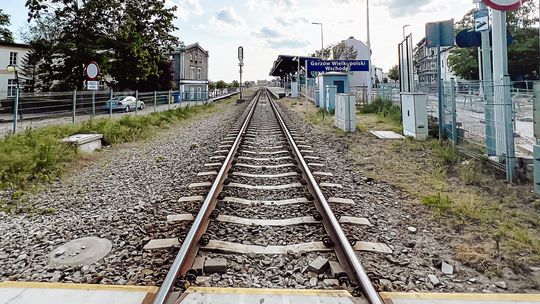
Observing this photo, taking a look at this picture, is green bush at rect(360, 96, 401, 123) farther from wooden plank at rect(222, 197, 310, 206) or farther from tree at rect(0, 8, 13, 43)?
tree at rect(0, 8, 13, 43)

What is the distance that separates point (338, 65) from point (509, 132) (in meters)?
17.1

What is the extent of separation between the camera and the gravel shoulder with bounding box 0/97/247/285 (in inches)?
116

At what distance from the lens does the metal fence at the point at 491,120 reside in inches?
228

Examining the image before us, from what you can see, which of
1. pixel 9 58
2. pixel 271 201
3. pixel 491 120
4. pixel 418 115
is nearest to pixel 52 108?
pixel 271 201

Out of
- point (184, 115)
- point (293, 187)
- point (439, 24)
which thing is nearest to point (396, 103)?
point (439, 24)

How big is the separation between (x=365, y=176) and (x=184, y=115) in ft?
49.8

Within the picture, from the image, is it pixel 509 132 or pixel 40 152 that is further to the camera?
pixel 40 152

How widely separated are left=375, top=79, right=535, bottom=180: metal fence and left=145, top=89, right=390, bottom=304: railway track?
2923 millimetres

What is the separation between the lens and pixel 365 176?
6.15m

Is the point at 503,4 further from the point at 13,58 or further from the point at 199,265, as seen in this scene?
the point at 13,58

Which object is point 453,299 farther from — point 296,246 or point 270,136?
point 270,136

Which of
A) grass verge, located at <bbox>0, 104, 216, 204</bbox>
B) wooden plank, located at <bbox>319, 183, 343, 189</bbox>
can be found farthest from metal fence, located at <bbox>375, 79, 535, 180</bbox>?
grass verge, located at <bbox>0, 104, 216, 204</bbox>

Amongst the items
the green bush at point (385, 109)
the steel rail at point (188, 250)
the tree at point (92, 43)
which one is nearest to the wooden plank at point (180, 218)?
the steel rail at point (188, 250)

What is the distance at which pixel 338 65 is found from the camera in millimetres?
Answer: 22016
